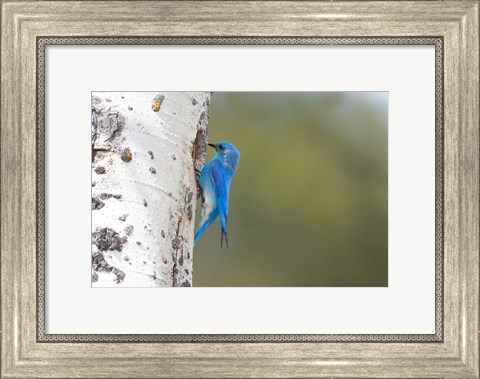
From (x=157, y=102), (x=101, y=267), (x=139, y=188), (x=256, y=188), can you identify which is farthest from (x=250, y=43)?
(x=101, y=267)

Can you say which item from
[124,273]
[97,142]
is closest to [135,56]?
[97,142]

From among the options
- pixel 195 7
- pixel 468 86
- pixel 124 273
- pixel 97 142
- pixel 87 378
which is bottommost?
pixel 87 378

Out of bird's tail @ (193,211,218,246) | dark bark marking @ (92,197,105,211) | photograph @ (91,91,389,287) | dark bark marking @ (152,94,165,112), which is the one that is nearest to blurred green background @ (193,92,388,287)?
photograph @ (91,91,389,287)

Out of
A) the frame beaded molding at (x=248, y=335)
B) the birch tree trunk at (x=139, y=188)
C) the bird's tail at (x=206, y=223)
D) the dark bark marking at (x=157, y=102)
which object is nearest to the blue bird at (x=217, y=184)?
the bird's tail at (x=206, y=223)

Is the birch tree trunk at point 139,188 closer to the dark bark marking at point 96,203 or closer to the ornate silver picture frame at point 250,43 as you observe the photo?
the dark bark marking at point 96,203

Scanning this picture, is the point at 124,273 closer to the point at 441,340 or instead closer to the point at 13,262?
the point at 13,262

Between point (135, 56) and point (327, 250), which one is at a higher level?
point (135, 56)
